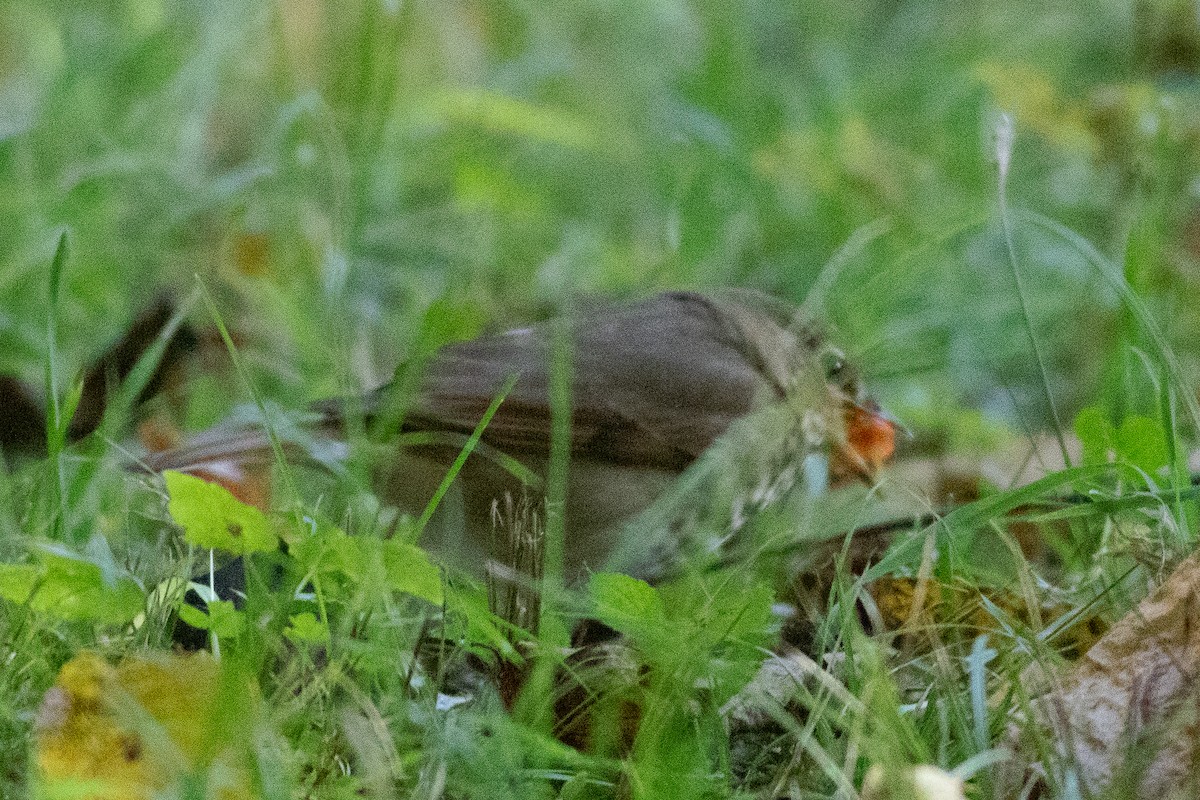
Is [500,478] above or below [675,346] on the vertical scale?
below

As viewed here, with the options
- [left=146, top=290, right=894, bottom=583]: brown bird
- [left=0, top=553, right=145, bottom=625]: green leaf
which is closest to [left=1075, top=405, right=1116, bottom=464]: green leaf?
[left=146, top=290, right=894, bottom=583]: brown bird

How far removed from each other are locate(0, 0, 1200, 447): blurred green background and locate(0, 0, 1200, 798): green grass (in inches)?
0.6

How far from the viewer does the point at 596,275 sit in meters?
3.90

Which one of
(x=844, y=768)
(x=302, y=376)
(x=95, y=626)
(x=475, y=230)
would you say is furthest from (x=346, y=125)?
(x=844, y=768)

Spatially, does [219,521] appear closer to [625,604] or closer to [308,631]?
[308,631]

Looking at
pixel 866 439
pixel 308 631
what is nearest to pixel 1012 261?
pixel 866 439

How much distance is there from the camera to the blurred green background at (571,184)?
317 centimetres

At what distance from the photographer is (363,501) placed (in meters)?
1.97

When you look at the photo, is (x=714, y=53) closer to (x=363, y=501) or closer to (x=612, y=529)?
(x=612, y=529)

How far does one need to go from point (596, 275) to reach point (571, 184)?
0.78 m

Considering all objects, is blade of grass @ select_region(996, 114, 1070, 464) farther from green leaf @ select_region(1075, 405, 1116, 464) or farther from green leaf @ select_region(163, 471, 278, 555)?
green leaf @ select_region(163, 471, 278, 555)

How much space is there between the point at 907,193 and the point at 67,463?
2631mm

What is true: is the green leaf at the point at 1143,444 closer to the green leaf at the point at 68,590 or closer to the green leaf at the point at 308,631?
the green leaf at the point at 308,631

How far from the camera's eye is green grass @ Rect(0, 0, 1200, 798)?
1.50 metres
